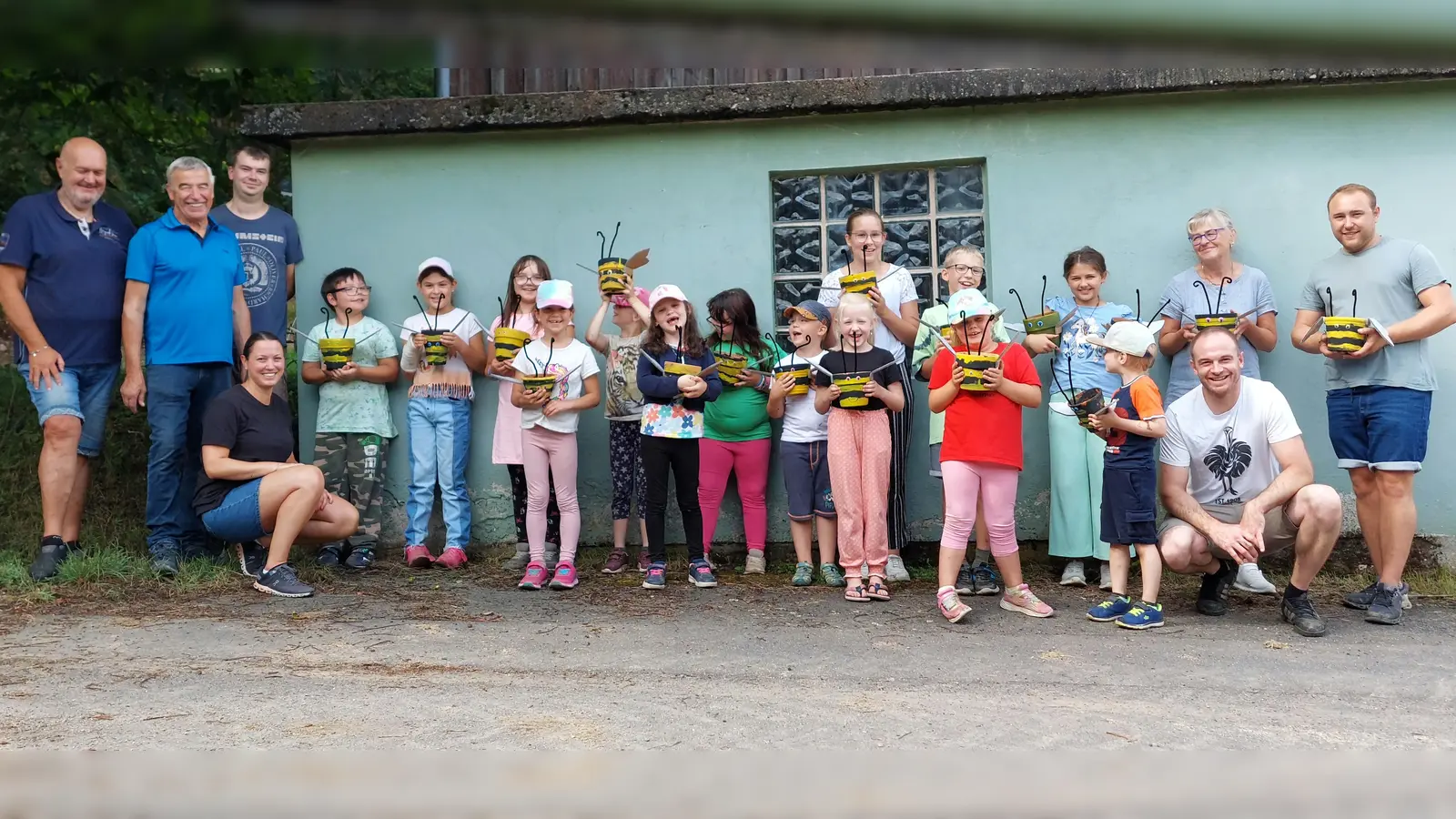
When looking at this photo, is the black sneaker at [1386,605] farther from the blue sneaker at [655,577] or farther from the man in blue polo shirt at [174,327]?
the man in blue polo shirt at [174,327]

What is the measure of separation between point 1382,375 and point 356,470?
521cm

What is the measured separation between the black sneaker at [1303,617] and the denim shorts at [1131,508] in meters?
0.62

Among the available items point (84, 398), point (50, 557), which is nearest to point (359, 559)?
point (50, 557)

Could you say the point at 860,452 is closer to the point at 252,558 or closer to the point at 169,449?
the point at 252,558

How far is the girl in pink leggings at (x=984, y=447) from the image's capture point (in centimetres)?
538

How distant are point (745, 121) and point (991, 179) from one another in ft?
4.70

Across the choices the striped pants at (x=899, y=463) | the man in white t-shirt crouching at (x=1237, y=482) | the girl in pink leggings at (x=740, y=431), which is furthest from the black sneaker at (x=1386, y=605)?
the girl in pink leggings at (x=740, y=431)

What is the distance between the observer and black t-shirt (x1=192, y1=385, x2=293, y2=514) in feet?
19.4

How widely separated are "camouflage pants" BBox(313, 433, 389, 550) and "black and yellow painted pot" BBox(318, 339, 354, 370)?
41 centimetres
